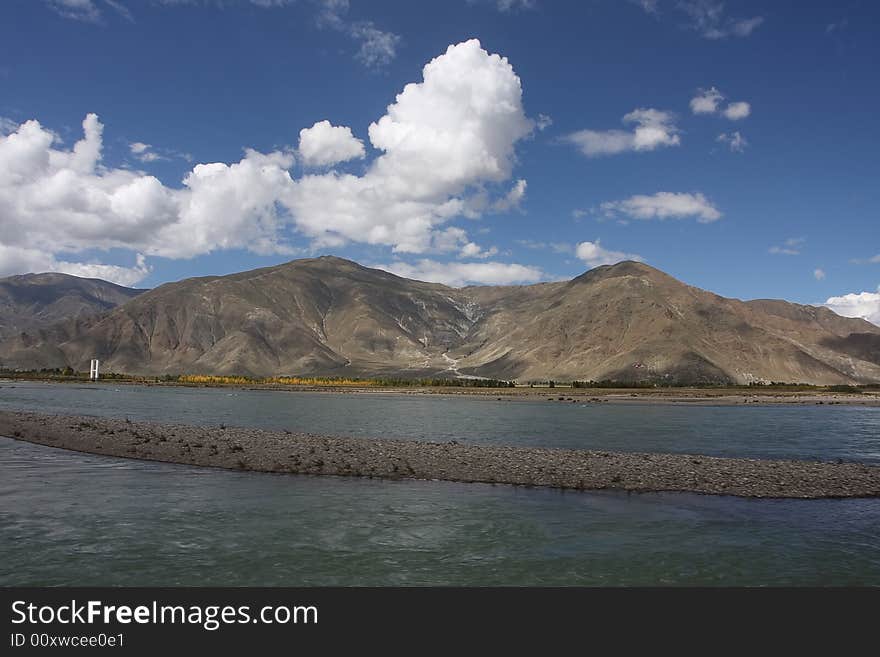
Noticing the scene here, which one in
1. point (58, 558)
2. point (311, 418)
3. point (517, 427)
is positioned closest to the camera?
point (58, 558)

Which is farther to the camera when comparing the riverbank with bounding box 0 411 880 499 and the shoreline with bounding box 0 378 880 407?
the shoreline with bounding box 0 378 880 407

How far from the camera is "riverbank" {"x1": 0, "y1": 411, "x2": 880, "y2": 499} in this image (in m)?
34.3

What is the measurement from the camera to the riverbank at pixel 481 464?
3433 cm

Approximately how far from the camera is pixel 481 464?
129 ft

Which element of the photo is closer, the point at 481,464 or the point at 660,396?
the point at 481,464

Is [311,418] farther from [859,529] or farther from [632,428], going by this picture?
[859,529]

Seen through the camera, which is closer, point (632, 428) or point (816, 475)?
point (816, 475)

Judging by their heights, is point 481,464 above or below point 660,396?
below

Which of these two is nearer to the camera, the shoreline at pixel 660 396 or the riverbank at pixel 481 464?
the riverbank at pixel 481 464

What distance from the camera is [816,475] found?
37.2 metres
